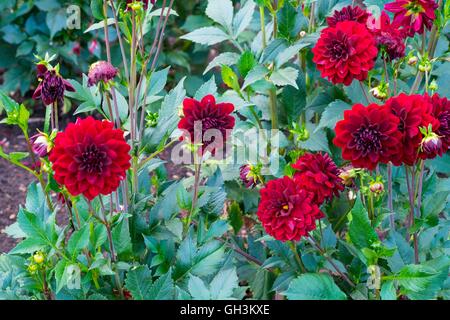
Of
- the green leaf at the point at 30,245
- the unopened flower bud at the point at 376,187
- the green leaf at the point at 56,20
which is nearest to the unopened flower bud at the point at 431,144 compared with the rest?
the unopened flower bud at the point at 376,187

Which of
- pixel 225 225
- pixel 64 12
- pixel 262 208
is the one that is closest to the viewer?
pixel 262 208

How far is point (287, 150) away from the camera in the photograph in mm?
1730

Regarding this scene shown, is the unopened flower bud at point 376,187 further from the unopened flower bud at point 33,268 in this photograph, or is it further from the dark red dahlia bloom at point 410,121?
the unopened flower bud at point 33,268

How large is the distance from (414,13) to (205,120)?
0.47 m

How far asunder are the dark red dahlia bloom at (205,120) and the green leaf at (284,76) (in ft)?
0.89

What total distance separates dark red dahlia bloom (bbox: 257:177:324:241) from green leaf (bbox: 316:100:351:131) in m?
0.43

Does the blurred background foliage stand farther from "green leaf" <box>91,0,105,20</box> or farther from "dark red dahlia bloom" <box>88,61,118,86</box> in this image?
"dark red dahlia bloom" <box>88,61,118,86</box>

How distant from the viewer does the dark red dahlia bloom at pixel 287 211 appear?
3.74ft

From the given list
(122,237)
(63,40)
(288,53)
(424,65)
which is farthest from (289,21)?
(63,40)

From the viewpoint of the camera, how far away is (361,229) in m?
1.23

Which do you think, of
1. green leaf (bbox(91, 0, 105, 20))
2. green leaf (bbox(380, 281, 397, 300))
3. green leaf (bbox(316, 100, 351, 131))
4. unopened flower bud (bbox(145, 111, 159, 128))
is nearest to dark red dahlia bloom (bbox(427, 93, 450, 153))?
green leaf (bbox(380, 281, 397, 300))
